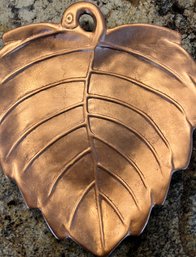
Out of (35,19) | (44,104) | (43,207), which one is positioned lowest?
(43,207)

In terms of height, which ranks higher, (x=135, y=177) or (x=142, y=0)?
(x=142, y=0)

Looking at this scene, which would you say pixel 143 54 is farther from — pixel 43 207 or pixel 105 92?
pixel 43 207

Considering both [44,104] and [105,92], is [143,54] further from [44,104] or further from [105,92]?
[44,104]

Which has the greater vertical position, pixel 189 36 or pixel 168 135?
pixel 189 36

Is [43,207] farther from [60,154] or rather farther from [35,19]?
[35,19]

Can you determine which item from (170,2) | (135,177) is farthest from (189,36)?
(135,177)

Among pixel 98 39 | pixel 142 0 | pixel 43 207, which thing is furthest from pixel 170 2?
pixel 43 207
